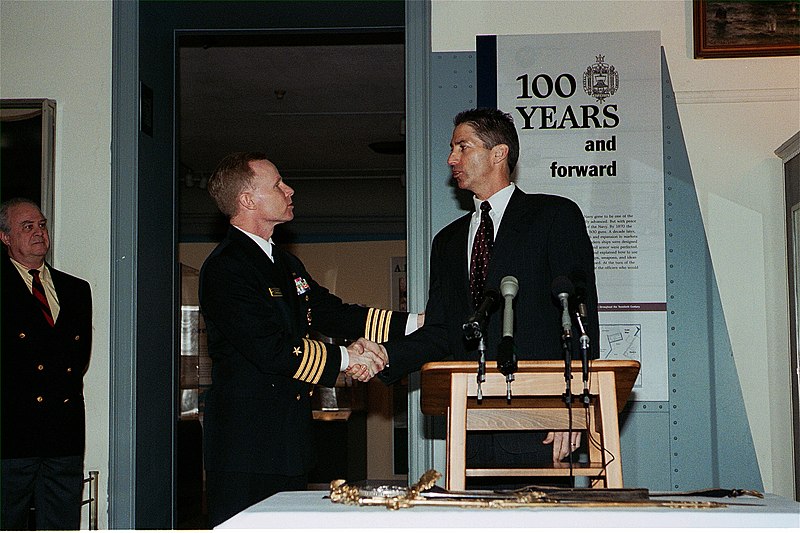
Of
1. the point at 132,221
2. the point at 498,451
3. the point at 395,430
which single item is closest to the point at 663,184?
the point at 498,451

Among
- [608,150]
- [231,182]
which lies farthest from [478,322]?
[608,150]

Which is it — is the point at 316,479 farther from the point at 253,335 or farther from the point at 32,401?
the point at 253,335

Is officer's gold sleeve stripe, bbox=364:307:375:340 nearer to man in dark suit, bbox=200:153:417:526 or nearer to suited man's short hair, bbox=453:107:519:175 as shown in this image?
man in dark suit, bbox=200:153:417:526

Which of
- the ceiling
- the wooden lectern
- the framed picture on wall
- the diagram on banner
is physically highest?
the ceiling

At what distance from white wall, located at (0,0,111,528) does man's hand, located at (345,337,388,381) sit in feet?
4.78

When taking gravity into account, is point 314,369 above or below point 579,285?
below

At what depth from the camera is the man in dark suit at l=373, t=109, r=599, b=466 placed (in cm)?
316

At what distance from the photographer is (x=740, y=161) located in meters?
4.55

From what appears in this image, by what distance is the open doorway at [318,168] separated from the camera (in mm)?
7188

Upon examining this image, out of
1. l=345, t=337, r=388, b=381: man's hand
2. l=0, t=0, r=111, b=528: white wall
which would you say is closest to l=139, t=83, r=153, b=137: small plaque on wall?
l=0, t=0, r=111, b=528: white wall

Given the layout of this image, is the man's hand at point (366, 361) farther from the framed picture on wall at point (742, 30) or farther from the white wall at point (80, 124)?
the framed picture on wall at point (742, 30)

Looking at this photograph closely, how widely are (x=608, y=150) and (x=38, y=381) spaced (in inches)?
100

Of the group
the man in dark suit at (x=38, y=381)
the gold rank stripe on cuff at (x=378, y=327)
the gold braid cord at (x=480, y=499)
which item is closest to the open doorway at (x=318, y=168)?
the man in dark suit at (x=38, y=381)

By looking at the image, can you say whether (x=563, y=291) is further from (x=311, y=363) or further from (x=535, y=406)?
(x=311, y=363)
